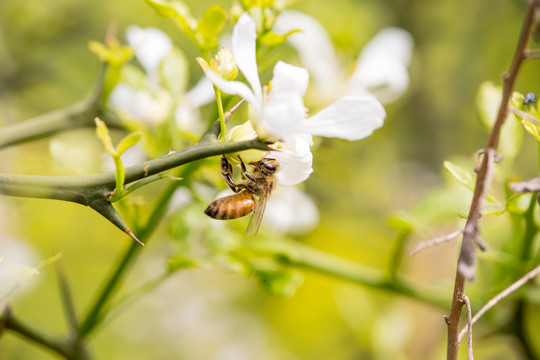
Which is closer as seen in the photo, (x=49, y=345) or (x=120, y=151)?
(x=120, y=151)

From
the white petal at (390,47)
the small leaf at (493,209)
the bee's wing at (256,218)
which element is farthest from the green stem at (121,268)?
the white petal at (390,47)

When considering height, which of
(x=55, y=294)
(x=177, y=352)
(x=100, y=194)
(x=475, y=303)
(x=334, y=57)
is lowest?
(x=177, y=352)

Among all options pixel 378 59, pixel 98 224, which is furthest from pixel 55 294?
pixel 378 59

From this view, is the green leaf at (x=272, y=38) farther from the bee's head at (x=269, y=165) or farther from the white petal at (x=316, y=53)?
the white petal at (x=316, y=53)

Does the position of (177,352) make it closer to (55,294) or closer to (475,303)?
(55,294)

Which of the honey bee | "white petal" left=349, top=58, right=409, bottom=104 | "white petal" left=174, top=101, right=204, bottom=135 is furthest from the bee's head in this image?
"white petal" left=349, top=58, right=409, bottom=104

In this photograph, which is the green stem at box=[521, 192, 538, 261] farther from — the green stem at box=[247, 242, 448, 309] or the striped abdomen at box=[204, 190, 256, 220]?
the striped abdomen at box=[204, 190, 256, 220]
